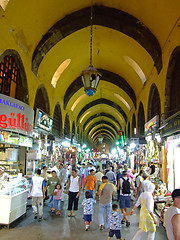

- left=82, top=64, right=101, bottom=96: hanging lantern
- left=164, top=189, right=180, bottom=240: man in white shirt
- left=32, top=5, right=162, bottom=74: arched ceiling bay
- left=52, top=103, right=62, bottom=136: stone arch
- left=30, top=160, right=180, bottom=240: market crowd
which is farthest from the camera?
left=52, top=103, right=62, bottom=136: stone arch

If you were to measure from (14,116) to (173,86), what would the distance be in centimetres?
601

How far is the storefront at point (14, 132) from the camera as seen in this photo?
6.73 metres

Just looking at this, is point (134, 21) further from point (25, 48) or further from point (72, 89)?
point (72, 89)

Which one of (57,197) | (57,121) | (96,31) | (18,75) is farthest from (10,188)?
(57,121)

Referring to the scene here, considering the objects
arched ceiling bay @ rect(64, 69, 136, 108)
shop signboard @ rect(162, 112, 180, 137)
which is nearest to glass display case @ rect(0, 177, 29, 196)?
shop signboard @ rect(162, 112, 180, 137)

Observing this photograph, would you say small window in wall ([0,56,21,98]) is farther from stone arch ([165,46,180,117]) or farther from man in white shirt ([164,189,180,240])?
man in white shirt ([164,189,180,240])

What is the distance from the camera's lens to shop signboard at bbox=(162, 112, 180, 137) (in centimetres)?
672

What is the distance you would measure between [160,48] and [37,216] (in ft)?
25.1

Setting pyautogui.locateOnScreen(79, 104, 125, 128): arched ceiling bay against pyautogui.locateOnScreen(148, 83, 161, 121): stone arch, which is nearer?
pyautogui.locateOnScreen(148, 83, 161, 121): stone arch

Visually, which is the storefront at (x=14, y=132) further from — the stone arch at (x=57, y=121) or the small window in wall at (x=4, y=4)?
the stone arch at (x=57, y=121)

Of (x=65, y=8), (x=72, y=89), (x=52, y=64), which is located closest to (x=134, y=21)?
(x=65, y=8)

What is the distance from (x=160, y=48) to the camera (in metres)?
8.81

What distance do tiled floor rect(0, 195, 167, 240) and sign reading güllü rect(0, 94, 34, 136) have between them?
9.38 feet

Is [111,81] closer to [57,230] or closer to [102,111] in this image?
[57,230]
